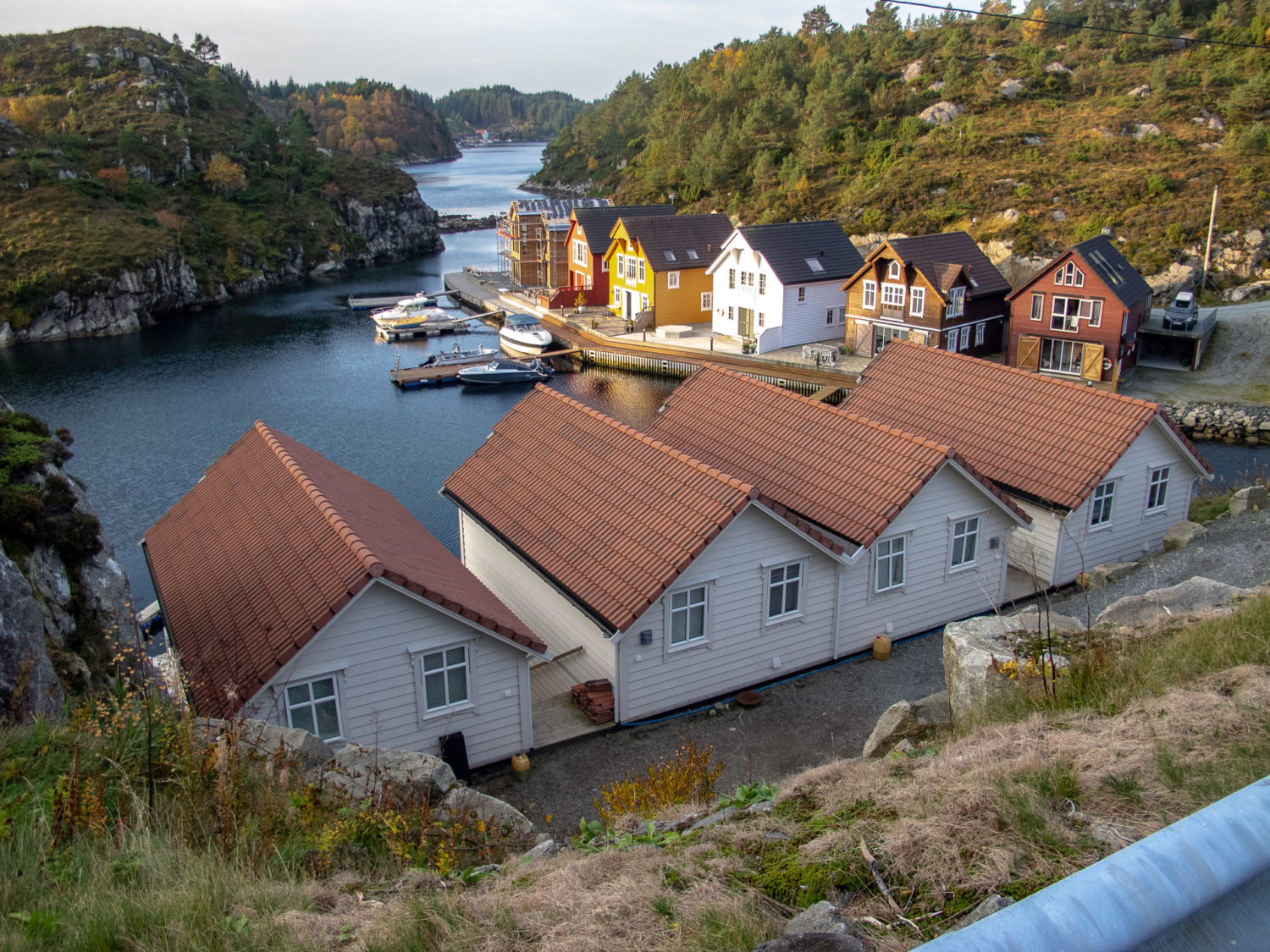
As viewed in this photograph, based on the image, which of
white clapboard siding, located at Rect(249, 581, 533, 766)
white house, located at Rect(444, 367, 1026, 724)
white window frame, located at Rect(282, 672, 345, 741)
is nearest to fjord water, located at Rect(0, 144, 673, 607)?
white house, located at Rect(444, 367, 1026, 724)

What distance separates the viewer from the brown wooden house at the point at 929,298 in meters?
44.1

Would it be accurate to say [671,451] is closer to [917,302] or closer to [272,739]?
[272,739]

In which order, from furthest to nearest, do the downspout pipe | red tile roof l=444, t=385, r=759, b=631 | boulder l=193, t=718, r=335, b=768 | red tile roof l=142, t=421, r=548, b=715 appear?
1. red tile roof l=444, t=385, r=759, b=631
2. red tile roof l=142, t=421, r=548, b=715
3. boulder l=193, t=718, r=335, b=768
4. the downspout pipe

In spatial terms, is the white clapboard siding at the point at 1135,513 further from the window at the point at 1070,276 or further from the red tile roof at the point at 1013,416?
the window at the point at 1070,276

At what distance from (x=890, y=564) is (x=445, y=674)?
9.25 meters

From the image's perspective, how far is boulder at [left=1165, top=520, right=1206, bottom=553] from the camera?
70.5ft

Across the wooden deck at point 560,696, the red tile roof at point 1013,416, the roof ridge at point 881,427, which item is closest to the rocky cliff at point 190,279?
the wooden deck at point 560,696

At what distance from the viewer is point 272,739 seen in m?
8.76

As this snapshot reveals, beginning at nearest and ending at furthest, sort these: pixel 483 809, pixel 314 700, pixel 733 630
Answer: pixel 483 809, pixel 314 700, pixel 733 630

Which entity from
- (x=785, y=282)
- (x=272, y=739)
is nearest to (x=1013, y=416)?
(x=272, y=739)

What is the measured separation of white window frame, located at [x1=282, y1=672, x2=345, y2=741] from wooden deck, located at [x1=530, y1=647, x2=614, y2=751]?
11.3ft

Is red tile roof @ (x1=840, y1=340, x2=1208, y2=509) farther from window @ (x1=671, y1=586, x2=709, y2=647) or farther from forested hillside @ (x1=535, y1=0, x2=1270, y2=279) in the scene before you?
forested hillside @ (x1=535, y1=0, x2=1270, y2=279)

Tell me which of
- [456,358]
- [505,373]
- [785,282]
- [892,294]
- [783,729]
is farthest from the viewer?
[456,358]

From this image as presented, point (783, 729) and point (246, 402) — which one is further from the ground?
point (783, 729)
